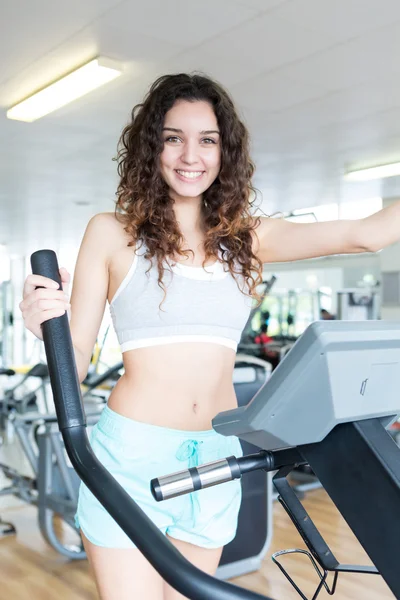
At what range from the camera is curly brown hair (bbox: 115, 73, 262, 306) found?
1346mm

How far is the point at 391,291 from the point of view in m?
9.15

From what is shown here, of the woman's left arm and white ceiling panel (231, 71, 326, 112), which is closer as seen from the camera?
the woman's left arm

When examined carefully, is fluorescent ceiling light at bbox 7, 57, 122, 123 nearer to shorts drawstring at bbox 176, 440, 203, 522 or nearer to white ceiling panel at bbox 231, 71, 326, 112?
white ceiling panel at bbox 231, 71, 326, 112

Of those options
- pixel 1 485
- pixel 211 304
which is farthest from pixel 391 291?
pixel 211 304

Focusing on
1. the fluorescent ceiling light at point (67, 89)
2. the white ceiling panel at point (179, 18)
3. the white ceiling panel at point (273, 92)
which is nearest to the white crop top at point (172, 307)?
the white ceiling panel at point (179, 18)

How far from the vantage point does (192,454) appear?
1277 millimetres

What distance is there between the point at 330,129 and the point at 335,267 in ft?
24.0

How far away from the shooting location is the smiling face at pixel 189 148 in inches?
51.9

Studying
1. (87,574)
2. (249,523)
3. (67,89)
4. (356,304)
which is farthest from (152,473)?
(356,304)

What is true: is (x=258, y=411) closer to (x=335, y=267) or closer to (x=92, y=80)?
(x=92, y=80)

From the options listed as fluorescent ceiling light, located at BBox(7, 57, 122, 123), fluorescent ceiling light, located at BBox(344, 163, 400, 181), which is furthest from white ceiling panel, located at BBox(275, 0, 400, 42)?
fluorescent ceiling light, located at BBox(344, 163, 400, 181)

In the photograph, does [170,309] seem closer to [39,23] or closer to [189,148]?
[189,148]

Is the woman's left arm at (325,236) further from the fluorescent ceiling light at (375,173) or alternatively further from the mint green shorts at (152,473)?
the fluorescent ceiling light at (375,173)

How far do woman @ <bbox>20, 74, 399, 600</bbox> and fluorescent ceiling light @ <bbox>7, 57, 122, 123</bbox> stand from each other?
9.07 ft
